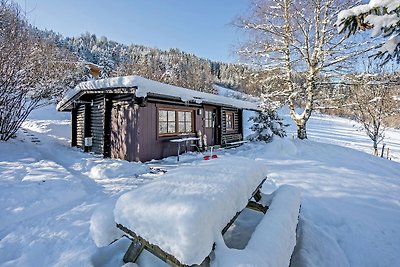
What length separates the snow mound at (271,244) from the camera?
74.4 inches

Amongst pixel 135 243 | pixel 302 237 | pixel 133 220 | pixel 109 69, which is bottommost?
pixel 302 237

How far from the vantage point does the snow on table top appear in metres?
1.75

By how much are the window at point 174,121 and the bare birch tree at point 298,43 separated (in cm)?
546

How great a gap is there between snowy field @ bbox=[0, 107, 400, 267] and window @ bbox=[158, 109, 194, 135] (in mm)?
1788

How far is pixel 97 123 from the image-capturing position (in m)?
11.2

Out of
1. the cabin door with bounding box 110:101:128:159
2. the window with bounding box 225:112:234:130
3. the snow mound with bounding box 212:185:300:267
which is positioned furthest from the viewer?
the window with bounding box 225:112:234:130

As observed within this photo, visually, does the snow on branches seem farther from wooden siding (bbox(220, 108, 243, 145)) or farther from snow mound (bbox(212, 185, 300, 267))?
wooden siding (bbox(220, 108, 243, 145))

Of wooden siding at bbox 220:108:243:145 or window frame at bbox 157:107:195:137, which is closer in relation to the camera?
window frame at bbox 157:107:195:137

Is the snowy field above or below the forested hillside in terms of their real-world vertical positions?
below

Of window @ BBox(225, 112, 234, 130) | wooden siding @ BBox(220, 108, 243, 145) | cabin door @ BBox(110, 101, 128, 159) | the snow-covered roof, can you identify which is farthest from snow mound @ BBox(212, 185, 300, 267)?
window @ BBox(225, 112, 234, 130)

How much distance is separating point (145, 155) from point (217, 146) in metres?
5.12

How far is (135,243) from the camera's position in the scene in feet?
7.84

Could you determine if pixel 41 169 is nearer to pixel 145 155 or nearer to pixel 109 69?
pixel 145 155

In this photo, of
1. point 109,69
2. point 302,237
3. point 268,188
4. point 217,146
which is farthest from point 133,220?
point 109,69
